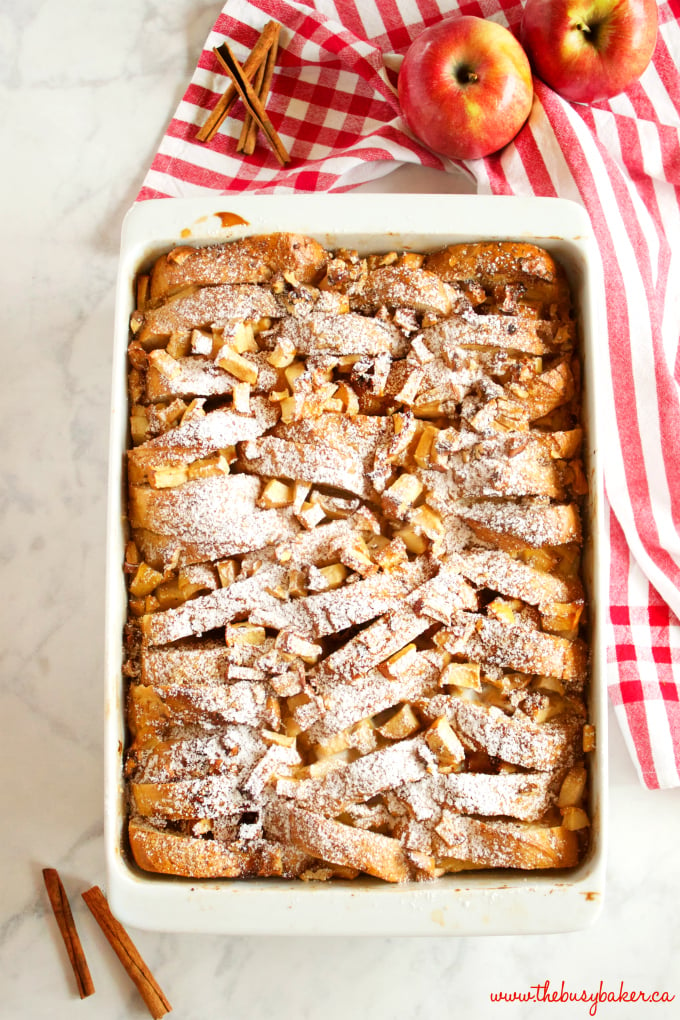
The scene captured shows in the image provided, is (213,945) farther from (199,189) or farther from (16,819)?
(199,189)

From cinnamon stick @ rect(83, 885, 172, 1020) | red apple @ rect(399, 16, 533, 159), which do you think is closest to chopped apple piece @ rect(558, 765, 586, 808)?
cinnamon stick @ rect(83, 885, 172, 1020)

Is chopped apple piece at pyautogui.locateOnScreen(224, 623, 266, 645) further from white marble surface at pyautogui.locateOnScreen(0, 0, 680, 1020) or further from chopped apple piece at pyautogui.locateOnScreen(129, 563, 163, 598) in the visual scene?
white marble surface at pyautogui.locateOnScreen(0, 0, 680, 1020)

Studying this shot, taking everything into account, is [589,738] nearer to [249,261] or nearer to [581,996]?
[581,996]

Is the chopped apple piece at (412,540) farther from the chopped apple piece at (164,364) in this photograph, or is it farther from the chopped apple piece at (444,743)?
the chopped apple piece at (164,364)

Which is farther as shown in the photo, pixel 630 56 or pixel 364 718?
pixel 630 56

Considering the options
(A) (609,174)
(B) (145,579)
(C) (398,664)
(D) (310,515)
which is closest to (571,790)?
(C) (398,664)

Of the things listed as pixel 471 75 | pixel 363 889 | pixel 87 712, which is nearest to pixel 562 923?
pixel 363 889
